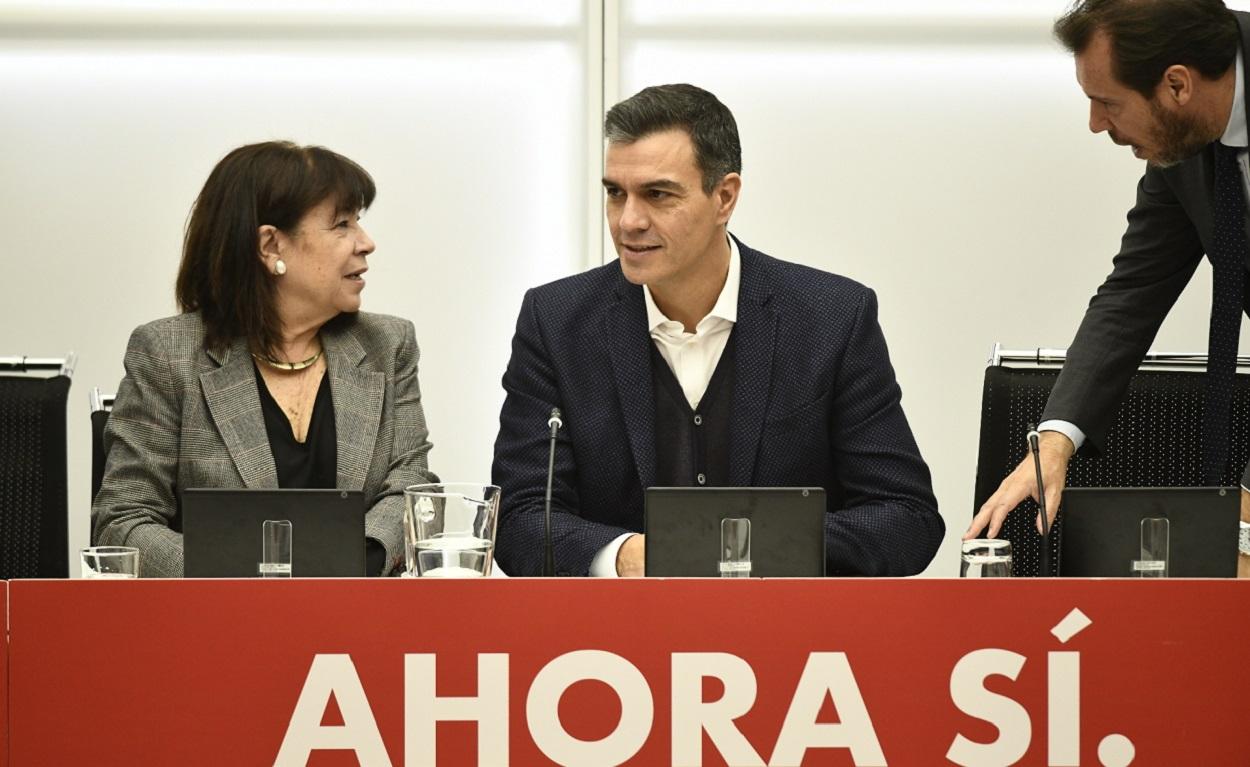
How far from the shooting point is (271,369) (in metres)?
2.65

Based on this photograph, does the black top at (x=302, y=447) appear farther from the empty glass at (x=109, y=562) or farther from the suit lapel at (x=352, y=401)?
the empty glass at (x=109, y=562)

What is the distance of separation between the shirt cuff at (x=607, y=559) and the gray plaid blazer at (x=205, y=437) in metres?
0.43

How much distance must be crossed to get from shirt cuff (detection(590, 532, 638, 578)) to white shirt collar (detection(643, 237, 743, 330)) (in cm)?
44

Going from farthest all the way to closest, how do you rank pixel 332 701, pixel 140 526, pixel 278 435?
pixel 278 435 < pixel 140 526 < pixel 332 701

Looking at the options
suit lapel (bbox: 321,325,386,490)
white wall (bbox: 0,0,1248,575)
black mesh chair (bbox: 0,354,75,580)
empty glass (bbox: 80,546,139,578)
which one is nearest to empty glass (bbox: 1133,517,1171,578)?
empty glass (bbox: 80,546,139,578)

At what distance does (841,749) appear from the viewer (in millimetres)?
1471

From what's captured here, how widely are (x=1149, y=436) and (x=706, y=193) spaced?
89cm

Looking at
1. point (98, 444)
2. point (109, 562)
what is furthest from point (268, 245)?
point (109, 562)

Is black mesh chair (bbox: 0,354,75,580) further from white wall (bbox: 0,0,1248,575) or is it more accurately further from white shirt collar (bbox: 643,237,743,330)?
white wall (bbox: 0,0,1248,575)

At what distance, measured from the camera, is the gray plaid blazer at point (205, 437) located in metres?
2.46

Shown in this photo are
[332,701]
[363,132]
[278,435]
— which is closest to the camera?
[332,701]

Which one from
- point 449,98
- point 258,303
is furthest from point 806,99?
point 258,303

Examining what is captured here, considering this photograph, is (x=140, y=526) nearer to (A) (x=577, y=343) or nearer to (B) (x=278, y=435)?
(B) (x=278, y=435)

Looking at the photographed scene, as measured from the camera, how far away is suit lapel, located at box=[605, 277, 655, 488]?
7.77 feet
